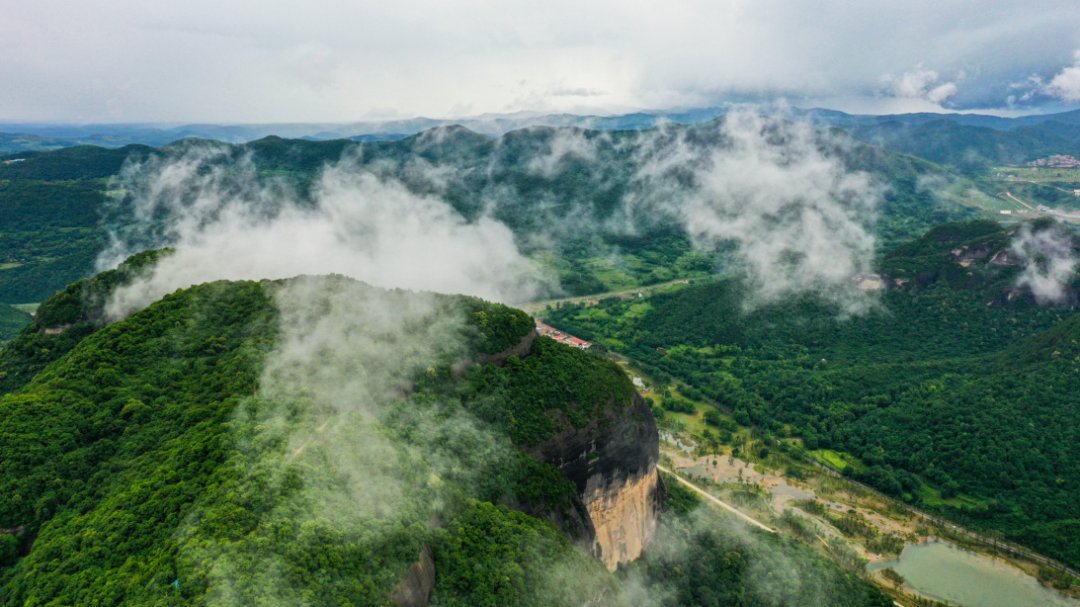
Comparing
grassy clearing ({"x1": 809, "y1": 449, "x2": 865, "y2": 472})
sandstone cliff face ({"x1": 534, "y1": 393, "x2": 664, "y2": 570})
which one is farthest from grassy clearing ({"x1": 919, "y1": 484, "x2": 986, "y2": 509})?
sandstone cliff face ({"x1": 534, "y1": 393, "x2": 664, "y2": 570})

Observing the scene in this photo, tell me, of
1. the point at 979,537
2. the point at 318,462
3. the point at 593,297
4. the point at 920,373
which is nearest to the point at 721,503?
the point at 979,537

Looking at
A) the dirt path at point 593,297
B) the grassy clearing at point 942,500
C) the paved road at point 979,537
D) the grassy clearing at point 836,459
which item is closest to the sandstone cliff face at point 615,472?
the paved road at point 979,537

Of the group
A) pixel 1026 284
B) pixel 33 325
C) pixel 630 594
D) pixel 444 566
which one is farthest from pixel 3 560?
pixel 1026 284

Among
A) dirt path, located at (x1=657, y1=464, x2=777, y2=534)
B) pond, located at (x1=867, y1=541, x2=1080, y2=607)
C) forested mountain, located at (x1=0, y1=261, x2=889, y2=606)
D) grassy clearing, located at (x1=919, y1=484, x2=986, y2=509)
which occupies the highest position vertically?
forested mountain, located at (x1=0, y1=261, x2=889, y2=606)

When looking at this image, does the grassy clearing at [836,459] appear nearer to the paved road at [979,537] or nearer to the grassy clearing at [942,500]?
the paved road at [979,537]

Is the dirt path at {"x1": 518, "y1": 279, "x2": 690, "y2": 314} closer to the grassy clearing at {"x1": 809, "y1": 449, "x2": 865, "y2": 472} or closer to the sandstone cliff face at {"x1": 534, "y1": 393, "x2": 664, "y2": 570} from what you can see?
the grassy clearing at {"x1": 809, "y1": 449, "x2": 865, "y2": 472}

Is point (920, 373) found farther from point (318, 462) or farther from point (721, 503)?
point (318, 462)
